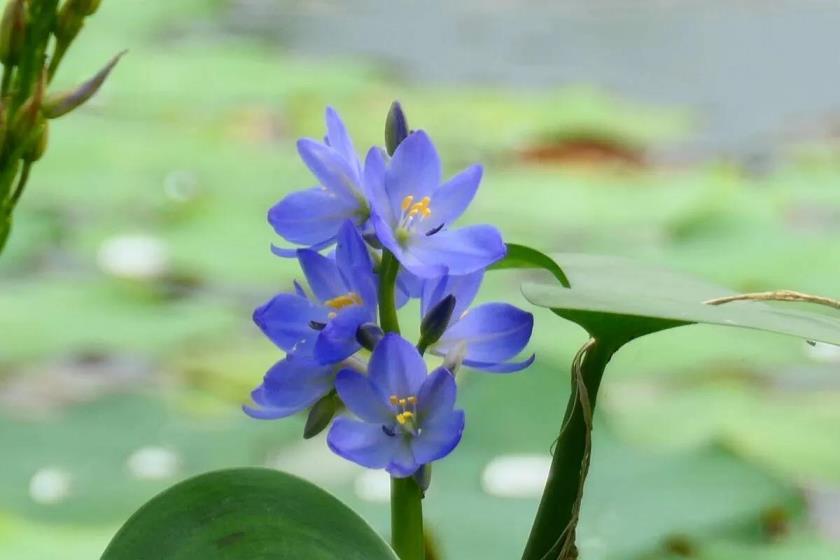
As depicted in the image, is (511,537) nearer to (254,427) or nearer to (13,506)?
(254,427)

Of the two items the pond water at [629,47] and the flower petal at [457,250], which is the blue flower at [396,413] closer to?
the flower petal at [457,250]

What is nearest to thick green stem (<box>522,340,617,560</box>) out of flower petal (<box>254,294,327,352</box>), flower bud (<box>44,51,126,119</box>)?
flower petal (<box>254,294,327,352</box>)

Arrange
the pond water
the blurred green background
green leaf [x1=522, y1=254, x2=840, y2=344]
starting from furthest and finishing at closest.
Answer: the pond water, the blurred green background, green leaf [x1=522, y1=254, x2=840, y2=344]

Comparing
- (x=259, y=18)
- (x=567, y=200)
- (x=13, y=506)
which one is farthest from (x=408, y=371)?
(x=259, y=18)

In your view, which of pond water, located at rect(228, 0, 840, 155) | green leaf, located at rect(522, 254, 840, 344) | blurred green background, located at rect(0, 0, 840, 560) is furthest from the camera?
pond water, located at rect(228, 0, 840, 155)

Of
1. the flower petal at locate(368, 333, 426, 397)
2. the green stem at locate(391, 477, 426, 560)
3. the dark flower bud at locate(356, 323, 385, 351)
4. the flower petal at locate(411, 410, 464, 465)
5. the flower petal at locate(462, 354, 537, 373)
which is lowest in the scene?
the green stem at locate(391, 477, 426, 560)

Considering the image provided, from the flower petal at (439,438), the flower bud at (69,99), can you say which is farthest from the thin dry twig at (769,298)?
the flower bud at (69,99)

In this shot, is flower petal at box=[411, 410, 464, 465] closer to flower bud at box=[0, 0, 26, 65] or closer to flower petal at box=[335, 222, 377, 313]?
flower petal at box=[335, 222, 377, 313]

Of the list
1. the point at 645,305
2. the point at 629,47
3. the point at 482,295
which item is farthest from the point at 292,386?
the point at 629,47
